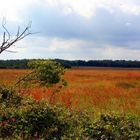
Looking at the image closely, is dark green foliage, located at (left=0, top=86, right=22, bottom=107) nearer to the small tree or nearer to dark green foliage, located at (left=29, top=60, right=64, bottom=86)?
the small tree

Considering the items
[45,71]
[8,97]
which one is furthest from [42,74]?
[8,97]

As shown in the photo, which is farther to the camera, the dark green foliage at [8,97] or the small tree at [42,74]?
the small tree at [42,74]

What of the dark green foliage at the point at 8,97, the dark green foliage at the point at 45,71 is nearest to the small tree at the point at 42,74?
the dark green foliage at the point at 45,71

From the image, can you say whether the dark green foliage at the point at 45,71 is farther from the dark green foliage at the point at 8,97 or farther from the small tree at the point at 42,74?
the dark green foliage at the point at 8,97

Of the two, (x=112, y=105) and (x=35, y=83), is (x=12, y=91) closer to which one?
(x=35, y=83)

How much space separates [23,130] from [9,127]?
0.32 metres

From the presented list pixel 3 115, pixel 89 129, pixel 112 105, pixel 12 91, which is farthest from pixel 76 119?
pixel 112 105

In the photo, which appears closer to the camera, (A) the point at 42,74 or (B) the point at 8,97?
(B) the point at 8,97

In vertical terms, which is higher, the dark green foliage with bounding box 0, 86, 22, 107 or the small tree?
the small tree

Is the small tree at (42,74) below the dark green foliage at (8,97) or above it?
above

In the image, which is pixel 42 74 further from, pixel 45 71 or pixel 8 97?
pixel 8 97

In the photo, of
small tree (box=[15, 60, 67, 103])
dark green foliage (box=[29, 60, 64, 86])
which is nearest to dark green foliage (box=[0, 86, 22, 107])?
small tree (box=[15, 60, 67, 103])

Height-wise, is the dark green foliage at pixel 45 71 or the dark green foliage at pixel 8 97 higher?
the dark green foliage at pixel 45 71

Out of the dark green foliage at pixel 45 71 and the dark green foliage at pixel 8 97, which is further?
the dark green foliage at pixel 45 71
